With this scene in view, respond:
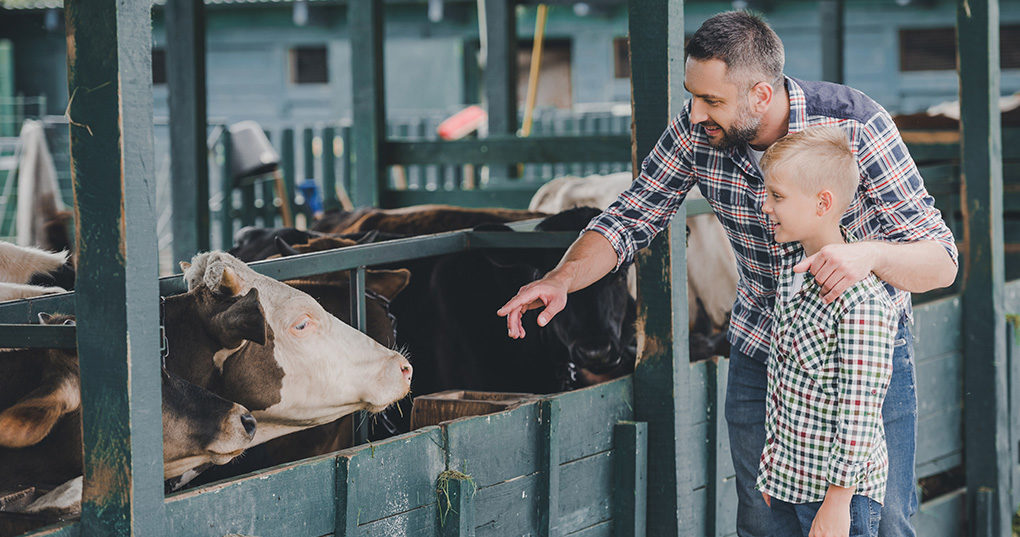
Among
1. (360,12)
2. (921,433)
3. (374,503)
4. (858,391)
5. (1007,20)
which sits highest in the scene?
(1007,20)

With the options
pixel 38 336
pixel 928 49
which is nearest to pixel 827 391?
pixel 38 336

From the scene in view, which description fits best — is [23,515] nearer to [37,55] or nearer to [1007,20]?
[1007,20]

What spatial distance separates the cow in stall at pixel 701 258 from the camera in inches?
254

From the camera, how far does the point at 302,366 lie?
3.38 m

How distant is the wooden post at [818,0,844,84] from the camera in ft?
27.7

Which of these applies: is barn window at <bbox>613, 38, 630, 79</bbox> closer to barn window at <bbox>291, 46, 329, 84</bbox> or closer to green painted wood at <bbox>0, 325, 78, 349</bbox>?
barn window at <bbox>291, 46, 329, 84</bbox>

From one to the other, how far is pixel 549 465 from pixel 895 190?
4.12 feet

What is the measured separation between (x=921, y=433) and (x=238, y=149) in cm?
777

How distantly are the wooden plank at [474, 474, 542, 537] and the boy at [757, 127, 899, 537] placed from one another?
0.74 m

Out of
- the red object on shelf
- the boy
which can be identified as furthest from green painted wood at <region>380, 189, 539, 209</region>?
the boy

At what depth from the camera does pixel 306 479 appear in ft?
9.08

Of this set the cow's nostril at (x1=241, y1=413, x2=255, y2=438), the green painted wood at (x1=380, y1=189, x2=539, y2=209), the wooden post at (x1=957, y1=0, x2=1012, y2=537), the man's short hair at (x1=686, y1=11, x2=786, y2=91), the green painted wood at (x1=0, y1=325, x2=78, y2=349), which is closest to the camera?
the green painted wood at (x1=0, y1=325, x2=78, y2=349)

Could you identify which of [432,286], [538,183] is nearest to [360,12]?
[538,183]

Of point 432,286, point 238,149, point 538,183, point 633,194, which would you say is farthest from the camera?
point 238,149
